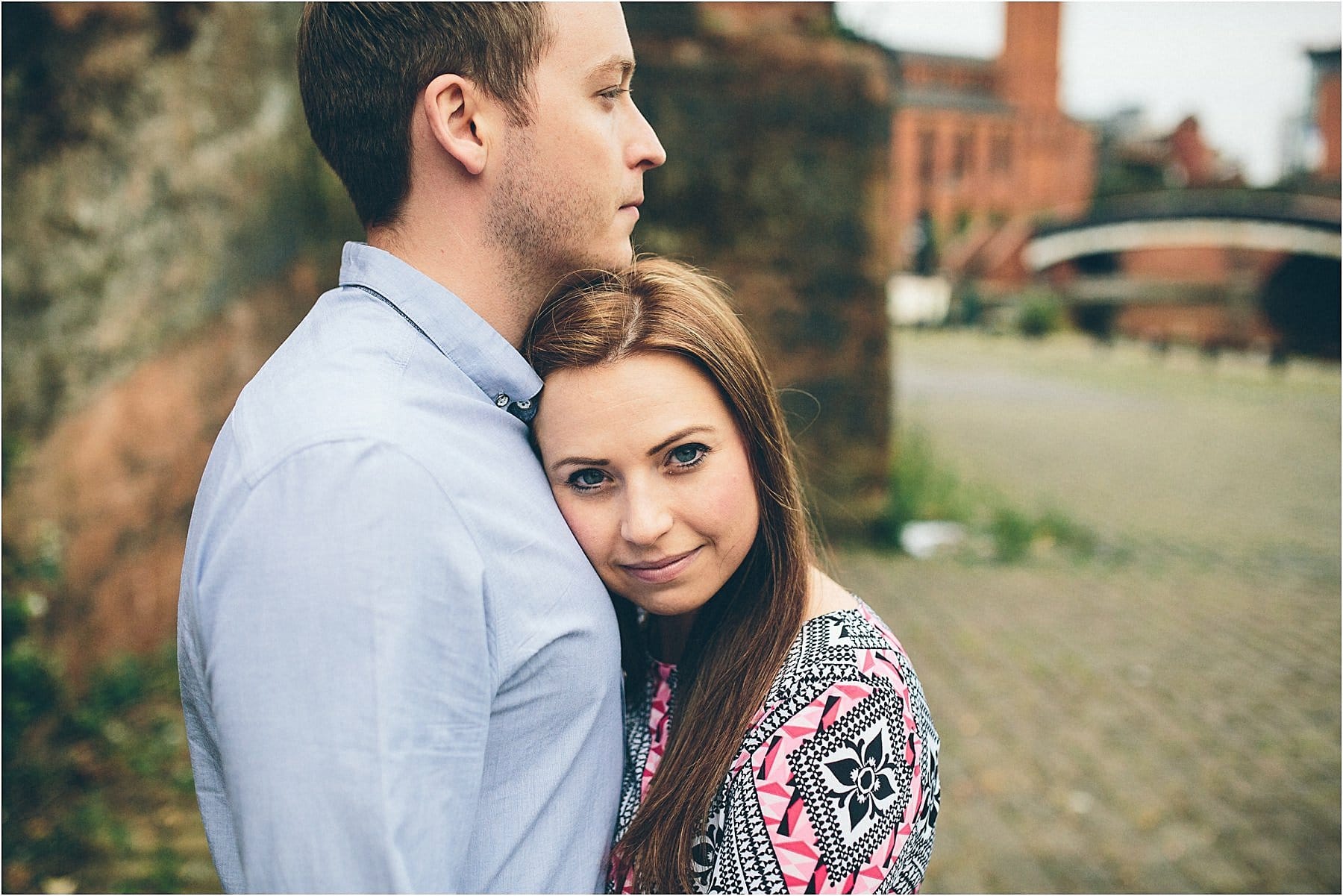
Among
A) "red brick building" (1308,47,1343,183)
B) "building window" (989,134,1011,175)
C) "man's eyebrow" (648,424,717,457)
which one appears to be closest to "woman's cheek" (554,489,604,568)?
"man's eyebrow" (648,424,717,457)

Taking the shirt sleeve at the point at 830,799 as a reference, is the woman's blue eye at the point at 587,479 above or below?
above

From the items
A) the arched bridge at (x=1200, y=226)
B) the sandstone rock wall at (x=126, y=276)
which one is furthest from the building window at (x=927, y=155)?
the sandstone rock wall at (x=126, y=276)

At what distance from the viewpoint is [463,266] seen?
1628mm

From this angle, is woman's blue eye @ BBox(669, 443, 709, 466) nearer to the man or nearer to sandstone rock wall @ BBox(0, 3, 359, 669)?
the man

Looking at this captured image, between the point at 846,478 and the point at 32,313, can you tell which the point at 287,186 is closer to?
the point at 32,313

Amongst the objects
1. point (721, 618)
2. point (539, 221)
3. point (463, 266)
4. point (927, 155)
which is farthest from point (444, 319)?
point (927, 155)

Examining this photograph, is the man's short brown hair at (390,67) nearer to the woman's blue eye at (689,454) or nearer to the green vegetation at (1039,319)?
the woman's blue eye at (689,454)

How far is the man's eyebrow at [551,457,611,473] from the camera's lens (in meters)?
1.56

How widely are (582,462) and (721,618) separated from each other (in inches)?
15.9

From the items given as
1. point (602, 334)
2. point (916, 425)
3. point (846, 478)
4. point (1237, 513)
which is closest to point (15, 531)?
point (602, 334)

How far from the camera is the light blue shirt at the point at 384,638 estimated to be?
1112mm

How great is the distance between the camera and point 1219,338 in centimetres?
2483

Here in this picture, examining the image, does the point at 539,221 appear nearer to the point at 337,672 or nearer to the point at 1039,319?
the point at 337,672

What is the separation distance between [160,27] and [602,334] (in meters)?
4.60
